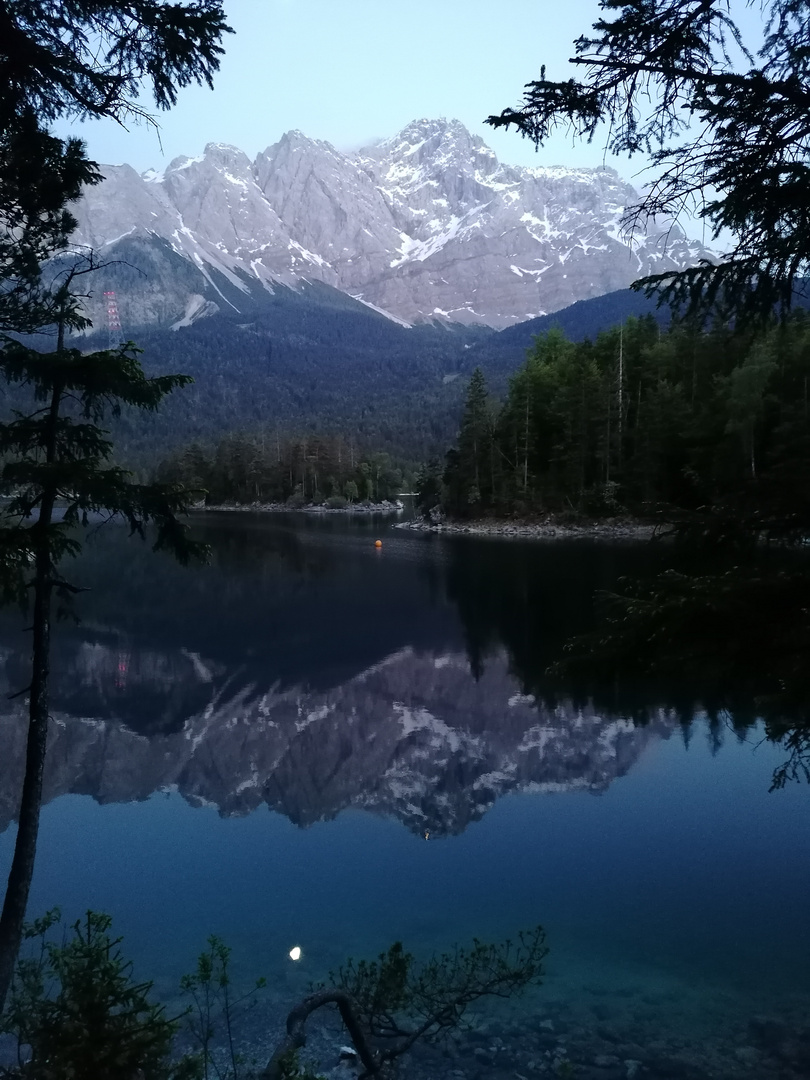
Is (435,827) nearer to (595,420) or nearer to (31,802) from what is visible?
(31,802)

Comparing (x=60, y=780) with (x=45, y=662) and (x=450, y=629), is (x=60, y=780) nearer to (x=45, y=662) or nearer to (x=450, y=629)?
(x=45, y=662)

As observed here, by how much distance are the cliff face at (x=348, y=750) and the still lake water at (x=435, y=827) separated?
80 mm

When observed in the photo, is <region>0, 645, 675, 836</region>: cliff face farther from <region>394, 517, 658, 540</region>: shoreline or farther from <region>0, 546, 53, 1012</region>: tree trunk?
<region>394, 517, 658, 540</region>: shoreline

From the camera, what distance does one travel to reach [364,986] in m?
7.53

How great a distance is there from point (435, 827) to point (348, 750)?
171 inches

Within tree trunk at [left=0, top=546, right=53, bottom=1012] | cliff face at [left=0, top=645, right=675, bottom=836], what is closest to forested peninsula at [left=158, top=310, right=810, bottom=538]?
cliff face at [left=0, top=645, right=675, bottom=836]

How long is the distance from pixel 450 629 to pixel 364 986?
20662 mm

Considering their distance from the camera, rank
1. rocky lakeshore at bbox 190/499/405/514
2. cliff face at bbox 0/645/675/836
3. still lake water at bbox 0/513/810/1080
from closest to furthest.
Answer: still lake water at bbox 0/513/810/1080 → cliff face at bbox 0/645/675/836 → rocky lakeshore at bbox 190/499/405/514

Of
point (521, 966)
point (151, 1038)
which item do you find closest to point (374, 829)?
point (521, 966)

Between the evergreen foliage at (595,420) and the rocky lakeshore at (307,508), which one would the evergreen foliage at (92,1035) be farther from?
the rocky lakeshore at (307,508)

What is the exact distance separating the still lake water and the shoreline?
1101 inches

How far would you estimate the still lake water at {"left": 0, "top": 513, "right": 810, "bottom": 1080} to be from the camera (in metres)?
8.48

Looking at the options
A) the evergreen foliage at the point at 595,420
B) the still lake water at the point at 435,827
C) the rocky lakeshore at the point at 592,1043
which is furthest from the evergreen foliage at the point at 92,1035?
the evergreen foliage at the point at 595,420

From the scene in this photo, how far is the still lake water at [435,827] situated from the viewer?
334 inches
